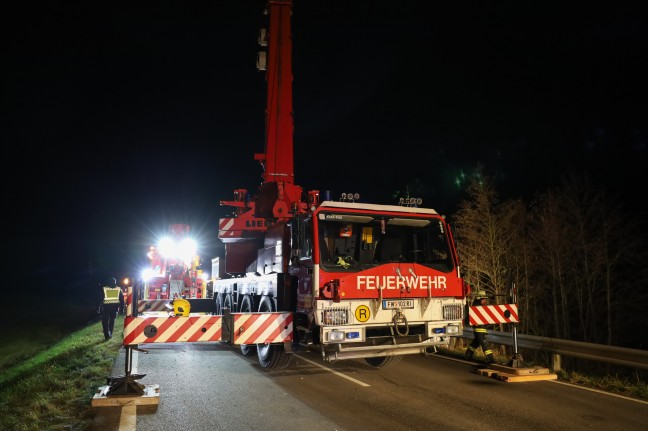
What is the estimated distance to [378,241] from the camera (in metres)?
8.12

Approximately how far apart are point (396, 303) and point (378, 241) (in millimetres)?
1159

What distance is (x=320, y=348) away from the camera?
711 centimetres

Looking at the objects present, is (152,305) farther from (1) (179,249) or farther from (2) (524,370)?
(2) (524,370)

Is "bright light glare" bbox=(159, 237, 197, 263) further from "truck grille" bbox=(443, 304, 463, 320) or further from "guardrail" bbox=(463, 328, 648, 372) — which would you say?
"truck grille" bbox=(443, 304, 463, 320)

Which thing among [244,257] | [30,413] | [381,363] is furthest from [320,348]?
[244,257]

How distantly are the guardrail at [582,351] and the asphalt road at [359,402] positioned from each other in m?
0.81

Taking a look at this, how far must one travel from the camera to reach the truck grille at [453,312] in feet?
25.9

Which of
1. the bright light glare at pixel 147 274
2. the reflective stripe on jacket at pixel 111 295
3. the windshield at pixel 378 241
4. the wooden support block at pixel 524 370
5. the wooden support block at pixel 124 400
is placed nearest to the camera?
the wooden support block at pixel 124 400

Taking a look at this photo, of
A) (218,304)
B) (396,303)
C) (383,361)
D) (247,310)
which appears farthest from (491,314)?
(218,304)

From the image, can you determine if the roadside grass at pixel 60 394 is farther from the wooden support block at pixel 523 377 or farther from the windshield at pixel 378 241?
the wooden support block at pixel 523 377

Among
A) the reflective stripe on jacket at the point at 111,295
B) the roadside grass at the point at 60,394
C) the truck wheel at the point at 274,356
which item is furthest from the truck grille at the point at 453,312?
the reflective stripe on jacket at the point at 111,295

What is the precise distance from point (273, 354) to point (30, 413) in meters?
3.73

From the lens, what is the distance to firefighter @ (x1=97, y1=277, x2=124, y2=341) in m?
13.4

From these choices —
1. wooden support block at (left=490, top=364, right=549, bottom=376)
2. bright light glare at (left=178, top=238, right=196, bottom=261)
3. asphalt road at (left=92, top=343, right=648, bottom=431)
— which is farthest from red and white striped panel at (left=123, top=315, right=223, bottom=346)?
bright light glare at (left=178, top=238, right=196, bottom=261)
